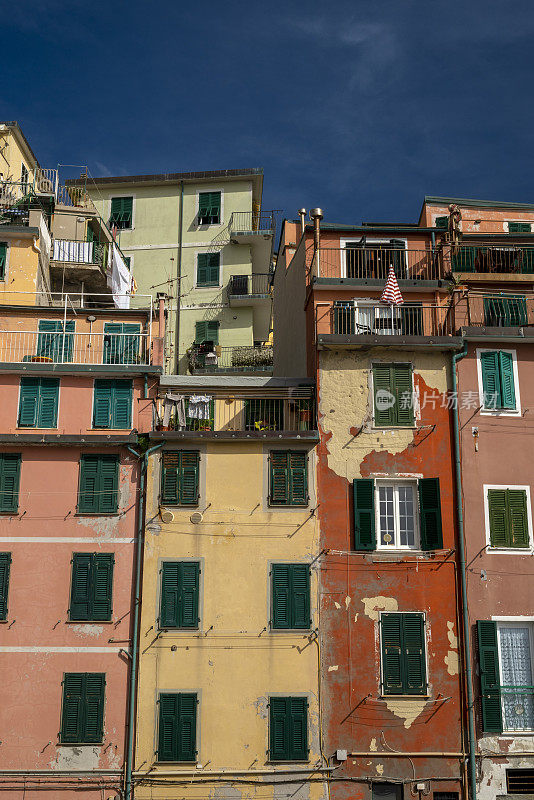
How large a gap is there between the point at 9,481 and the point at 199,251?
22.5m

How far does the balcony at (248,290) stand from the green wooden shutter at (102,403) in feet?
58.2

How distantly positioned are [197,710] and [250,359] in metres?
20.9

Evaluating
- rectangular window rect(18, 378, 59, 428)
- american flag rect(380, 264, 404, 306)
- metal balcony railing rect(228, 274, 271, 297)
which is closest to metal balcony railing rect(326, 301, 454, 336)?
american flag rect(380, 264, 404, 306)

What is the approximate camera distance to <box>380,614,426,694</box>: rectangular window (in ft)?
78.2

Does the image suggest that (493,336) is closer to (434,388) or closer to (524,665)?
(434,388)

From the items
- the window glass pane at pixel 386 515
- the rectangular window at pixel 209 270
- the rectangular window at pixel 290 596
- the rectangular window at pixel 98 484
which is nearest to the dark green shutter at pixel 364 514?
the window glass pane at pixel 386 515

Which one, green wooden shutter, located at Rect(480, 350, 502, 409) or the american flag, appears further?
the american flag

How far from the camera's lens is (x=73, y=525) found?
82.3 feet

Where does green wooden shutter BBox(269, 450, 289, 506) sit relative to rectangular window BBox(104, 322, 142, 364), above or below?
below

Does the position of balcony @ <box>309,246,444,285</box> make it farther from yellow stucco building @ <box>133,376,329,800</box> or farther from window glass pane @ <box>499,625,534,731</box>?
window glass pane @ <box>499,625,534,731</box>

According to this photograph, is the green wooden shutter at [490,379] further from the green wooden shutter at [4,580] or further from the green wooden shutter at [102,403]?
the green wooden shutter at [4,580]

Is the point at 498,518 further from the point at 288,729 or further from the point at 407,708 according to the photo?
the point at 288,729

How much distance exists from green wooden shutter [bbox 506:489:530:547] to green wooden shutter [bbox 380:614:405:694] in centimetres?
408

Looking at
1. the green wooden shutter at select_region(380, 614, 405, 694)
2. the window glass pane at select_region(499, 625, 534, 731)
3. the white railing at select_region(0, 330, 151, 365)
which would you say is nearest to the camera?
the window glass pane at select_region(499, 625, 534, 731)
